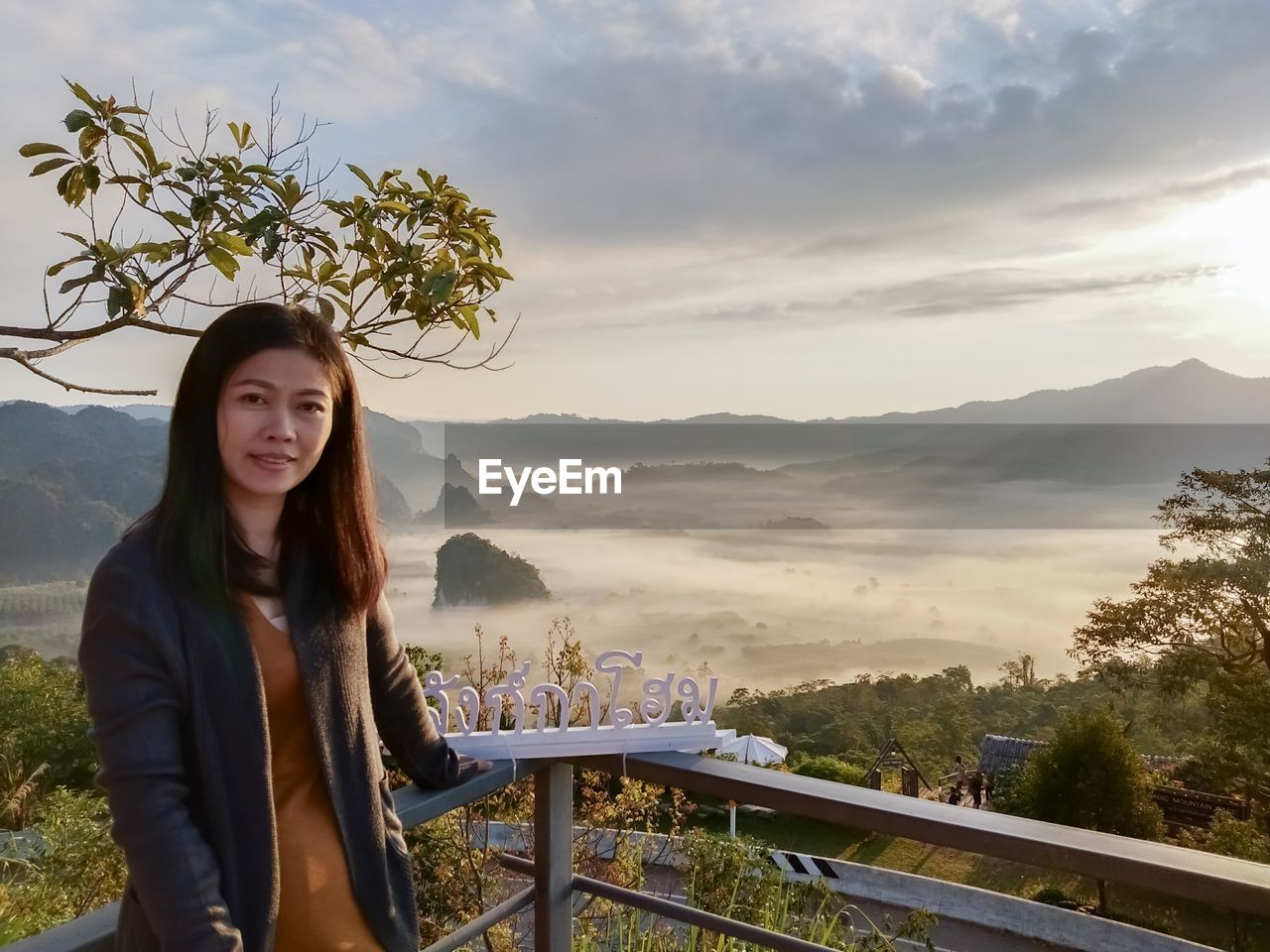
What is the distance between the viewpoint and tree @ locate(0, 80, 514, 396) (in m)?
1.77

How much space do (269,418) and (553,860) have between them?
32.5 inches

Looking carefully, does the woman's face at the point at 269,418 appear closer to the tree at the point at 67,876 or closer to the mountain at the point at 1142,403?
the tree at the point at 67,876

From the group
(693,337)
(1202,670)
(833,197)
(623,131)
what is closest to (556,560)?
(623,131)

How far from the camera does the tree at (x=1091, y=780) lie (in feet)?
37.3

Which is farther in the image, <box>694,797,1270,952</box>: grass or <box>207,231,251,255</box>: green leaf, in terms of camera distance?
<box>694,797,1270,952</box>: grass

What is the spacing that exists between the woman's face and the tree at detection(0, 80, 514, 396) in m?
0.84

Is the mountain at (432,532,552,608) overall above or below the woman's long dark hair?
below

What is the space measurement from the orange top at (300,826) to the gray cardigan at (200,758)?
1 centimetres

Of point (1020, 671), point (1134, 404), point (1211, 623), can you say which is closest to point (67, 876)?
point (1211, 623)

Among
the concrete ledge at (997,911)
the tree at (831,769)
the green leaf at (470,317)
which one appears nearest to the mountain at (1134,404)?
the tree at (831,769)

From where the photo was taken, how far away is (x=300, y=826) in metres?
0.96

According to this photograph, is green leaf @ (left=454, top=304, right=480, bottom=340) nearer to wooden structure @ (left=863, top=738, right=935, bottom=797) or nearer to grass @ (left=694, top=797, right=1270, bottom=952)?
grass @ (left=694, top=797, right=1270, bottom=952)

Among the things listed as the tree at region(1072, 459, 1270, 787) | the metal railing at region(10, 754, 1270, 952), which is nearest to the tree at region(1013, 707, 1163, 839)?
the tree at region(1072, 459, 1270, 787)

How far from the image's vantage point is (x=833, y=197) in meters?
12.7
